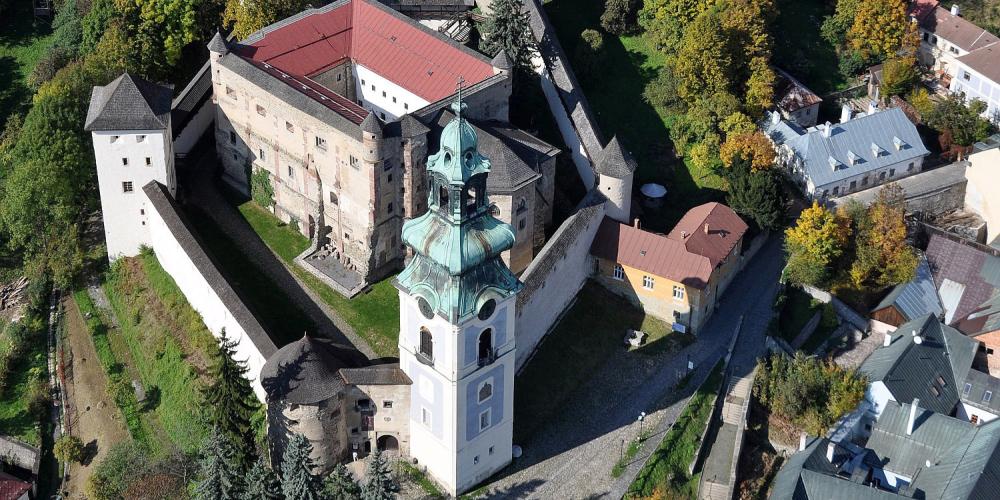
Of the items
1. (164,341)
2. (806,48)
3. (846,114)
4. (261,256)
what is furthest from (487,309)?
(806,48)

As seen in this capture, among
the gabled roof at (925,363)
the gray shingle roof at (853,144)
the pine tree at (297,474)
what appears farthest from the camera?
the gray shingle roof at (853,144)

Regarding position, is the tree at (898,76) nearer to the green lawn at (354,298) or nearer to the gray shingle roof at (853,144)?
the gray shingle roof at (853,144)

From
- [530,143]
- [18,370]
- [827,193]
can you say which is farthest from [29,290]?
[827,193]

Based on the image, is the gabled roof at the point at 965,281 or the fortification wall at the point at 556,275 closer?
the fortification wall at the point at 556,275

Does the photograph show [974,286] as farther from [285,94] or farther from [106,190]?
[106,190]

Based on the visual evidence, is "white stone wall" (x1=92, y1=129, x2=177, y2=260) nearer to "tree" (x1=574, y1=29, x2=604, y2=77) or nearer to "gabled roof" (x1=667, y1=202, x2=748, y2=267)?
"tree" (x1=574, y1=29, x2=604, y2=77)

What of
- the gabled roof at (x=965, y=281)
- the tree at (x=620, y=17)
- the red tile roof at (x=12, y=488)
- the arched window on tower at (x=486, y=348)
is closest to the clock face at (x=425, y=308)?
the arched window on tower at (x=486, y=348)
